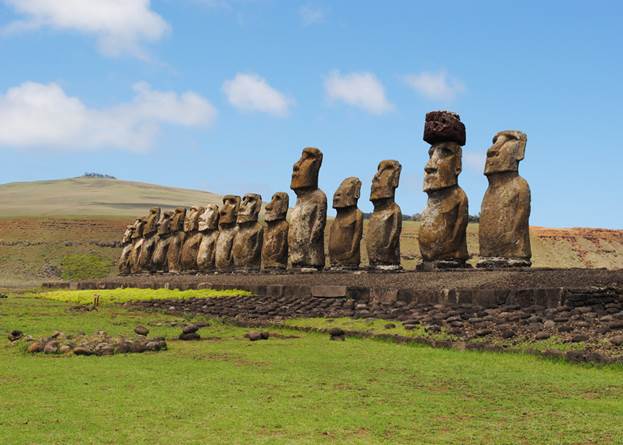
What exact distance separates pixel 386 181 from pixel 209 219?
1241cm

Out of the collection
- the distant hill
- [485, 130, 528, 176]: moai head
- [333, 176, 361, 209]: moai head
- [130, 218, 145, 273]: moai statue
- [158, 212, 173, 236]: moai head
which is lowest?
[130, 218, 145, 273]: moai statue

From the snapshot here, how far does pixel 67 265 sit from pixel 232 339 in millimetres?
45944

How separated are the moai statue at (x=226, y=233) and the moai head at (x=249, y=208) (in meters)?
1.11

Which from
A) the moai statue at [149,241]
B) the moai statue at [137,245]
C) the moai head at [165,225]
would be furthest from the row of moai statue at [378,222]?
the moai statue at [137,245]

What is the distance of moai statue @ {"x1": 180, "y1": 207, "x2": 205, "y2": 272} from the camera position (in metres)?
33.1

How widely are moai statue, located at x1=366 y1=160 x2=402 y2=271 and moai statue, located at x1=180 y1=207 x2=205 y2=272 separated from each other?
1305 cm

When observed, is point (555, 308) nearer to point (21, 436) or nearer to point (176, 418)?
point (176, 418)

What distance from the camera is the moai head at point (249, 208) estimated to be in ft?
95.4

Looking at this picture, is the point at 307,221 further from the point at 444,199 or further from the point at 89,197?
the point at 89,197

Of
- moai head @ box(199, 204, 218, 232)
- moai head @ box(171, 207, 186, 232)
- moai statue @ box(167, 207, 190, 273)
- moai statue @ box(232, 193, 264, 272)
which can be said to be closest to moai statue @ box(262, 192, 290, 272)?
moai statue @ box(232, 193, 264, 272)

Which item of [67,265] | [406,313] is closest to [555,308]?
[406,313]

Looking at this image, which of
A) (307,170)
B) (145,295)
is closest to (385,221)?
(307,170)

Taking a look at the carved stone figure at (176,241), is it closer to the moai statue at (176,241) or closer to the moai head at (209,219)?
the moai statue at (176,241)

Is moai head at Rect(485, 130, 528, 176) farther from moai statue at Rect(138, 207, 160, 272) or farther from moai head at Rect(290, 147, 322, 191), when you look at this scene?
moai statue at Rect(138, 207, 160, 272)
